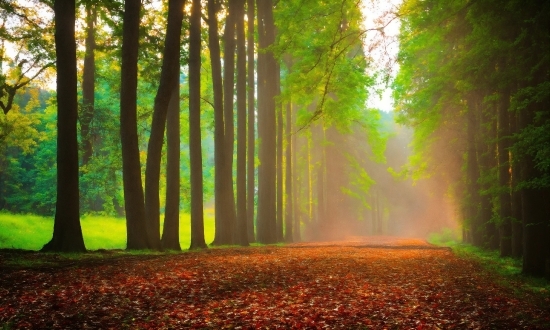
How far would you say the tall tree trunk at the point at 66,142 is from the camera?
1146 centimetres

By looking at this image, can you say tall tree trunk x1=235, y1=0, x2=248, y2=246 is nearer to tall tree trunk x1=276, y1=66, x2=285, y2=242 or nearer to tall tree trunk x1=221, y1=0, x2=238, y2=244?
tall tree trunk x1=221, y1=0, x2=238, y2=244

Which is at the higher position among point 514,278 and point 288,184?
point 288,184

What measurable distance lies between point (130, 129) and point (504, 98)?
38.3 feet

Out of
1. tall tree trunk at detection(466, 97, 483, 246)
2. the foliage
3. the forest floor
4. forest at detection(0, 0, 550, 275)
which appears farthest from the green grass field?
tall tree trunk at detection(466, 97, 483, 246)

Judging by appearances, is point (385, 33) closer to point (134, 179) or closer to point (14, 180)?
point (134, 179)

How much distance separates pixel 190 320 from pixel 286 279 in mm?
3692

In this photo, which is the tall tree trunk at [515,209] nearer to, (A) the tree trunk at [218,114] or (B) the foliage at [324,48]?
(B) the foliage at [324,48]

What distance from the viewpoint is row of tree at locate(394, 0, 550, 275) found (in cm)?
915

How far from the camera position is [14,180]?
36312mm

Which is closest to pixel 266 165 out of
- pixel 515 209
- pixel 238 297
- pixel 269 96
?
pixel 269 96

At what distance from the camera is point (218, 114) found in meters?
18.7

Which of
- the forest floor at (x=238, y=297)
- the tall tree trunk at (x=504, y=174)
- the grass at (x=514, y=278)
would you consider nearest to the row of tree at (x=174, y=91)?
Result: the forest floor at (x=238, y=297)

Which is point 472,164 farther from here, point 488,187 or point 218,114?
point 218,114

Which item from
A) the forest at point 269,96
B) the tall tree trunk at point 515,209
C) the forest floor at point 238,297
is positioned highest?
the forest at point 269,96
